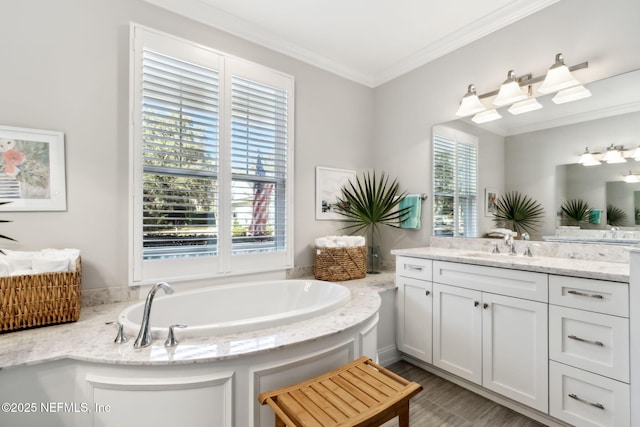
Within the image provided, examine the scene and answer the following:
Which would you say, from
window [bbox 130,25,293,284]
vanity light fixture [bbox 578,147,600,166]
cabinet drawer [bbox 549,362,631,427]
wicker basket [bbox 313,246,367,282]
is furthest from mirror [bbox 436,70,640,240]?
window [bbox 130,25,293,284]

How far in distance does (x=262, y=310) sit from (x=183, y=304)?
62cm

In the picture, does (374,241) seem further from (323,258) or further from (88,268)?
(88,268)

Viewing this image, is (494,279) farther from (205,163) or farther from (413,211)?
(205,163)

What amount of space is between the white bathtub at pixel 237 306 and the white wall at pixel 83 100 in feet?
1.32

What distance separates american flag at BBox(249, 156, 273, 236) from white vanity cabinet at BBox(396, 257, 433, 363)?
1237mm

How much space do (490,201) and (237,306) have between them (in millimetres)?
2239

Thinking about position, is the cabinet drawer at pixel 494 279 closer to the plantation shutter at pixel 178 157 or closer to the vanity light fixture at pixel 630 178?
the vanity light fixture at pixel 630 178

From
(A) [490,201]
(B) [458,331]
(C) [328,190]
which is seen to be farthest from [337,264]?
(A) [490,201]

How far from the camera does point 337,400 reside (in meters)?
1.25

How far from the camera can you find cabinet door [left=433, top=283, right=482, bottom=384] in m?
2.02

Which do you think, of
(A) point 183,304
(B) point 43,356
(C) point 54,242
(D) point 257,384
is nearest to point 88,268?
(C) point 54,242

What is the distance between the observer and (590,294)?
5.07 ft

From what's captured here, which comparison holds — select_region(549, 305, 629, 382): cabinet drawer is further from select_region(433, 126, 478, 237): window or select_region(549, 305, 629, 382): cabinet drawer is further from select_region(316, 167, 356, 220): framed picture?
select_region(316, 167, 356, 220): framed picture

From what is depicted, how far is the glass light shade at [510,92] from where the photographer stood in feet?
7.34
